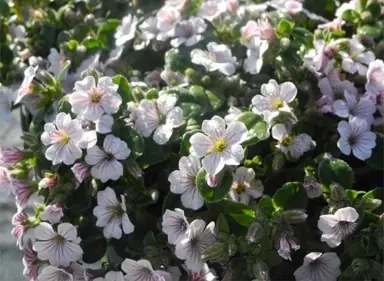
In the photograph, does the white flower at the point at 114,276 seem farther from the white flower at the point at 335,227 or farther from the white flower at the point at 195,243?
the white flower at the point at 335,227

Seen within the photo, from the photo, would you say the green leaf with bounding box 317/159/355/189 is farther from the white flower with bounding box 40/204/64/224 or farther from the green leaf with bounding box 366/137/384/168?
the white flower with bounding box 40/204/64/224

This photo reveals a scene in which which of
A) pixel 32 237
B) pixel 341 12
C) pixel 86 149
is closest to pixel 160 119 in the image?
pixel 86 149

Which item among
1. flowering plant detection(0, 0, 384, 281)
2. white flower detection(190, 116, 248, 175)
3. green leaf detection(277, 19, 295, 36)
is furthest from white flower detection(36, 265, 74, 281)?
green leaf detection(277, 19, 295, 36)

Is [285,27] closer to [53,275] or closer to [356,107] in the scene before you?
[356,107]

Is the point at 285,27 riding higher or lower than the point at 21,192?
higher

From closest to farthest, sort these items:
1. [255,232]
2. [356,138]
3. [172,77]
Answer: [255,232] < [356,138] < [172,77]

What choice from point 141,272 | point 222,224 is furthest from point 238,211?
point 141,272

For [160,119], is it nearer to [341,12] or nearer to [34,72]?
[34,72]

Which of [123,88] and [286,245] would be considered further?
[123,88]
